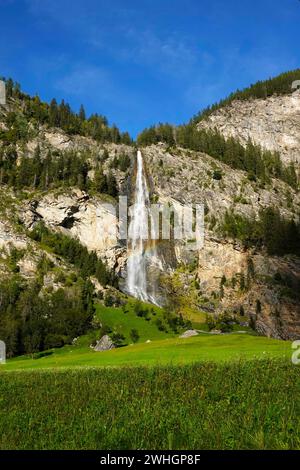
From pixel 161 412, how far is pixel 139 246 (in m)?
151

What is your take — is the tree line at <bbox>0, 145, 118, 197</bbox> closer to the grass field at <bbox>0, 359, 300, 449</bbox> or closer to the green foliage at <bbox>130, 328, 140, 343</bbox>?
the green foliage at <bbox>130, 328, 140, 343</bbox>

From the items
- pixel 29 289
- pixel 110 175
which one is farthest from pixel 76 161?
pixel 29 289

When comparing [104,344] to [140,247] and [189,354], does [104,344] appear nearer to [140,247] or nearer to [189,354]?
[189,354]

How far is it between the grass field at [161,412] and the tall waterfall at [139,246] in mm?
128612

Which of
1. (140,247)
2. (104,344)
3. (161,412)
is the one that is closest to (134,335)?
(104,344)

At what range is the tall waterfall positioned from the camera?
15588 centimetres

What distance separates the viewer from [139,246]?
165125 millimetres

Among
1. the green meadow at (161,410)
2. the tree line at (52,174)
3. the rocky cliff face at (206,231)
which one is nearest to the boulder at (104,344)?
the rocky cliff face at (206,231)

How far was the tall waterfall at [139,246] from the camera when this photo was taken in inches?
6137

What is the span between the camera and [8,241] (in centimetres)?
14950

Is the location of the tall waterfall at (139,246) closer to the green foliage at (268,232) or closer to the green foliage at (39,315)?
the green foliage at (39,315)

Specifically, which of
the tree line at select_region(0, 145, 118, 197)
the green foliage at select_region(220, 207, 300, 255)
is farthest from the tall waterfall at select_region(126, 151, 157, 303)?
the green foliage at select_region(220, 207, 300, 255)

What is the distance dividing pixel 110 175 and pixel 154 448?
175 meters
